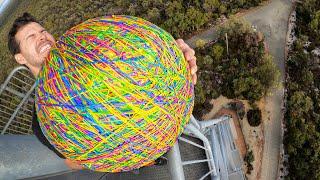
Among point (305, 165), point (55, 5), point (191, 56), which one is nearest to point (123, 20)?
point (191, 56)

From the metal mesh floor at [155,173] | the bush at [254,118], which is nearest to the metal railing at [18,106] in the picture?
the metal mesh floor at [155,173]

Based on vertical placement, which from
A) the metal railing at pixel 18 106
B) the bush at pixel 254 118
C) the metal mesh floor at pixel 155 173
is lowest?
the metal mesh floor at pixel 155 173

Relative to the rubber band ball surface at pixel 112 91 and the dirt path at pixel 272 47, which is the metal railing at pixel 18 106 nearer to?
the rubber band ball surface at pixel 112 91

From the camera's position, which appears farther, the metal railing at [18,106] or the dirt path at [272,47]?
the dirt path at [272,47]

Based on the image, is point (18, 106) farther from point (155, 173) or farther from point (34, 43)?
point (155, 173)

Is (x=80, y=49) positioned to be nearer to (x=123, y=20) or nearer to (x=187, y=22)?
(x=123, y=20)

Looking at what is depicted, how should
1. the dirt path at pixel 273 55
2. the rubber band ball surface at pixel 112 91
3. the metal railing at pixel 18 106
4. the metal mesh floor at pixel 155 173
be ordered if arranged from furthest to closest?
the dirt path at pixel 273 55
the metal mesh floor at pixel 155 173
the metal railing at pixel 18 106
the rubber band ball surface at pixel 112 91
